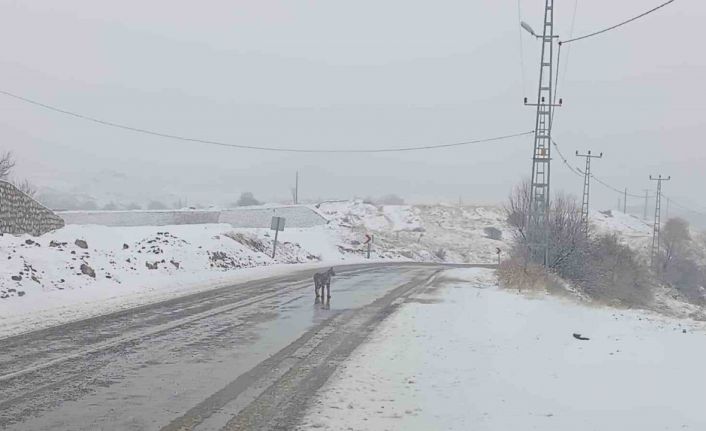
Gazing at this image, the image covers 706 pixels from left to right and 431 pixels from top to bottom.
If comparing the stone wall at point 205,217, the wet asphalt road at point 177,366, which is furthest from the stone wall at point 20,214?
the stone wall at point 205,217

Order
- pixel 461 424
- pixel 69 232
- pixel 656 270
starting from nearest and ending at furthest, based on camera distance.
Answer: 1. pixel 461 424
2. pixel 69 232
3. pixel 656 270

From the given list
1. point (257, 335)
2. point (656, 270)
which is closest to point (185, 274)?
point (257, 335)

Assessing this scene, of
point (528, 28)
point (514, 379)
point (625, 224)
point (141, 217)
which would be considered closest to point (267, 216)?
point (141, 217)

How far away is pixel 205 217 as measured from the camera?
65188 mm

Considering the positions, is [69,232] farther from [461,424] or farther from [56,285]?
[461,424]

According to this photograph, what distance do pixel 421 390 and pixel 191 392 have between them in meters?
2.54

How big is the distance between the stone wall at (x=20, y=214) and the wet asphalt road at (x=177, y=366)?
8017 millimetres

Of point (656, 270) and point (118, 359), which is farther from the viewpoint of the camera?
point (656, 270)

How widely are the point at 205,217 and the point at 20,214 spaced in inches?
1761

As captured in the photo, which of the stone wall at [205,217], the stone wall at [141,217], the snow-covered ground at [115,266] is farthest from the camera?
the stone wall at [205,217]

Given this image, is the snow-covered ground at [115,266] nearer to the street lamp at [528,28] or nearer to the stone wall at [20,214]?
the stone wall at [20,214]

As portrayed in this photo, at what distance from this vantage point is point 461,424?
604 cm

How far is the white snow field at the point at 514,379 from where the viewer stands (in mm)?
6199

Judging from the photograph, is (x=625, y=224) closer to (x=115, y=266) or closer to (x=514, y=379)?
(x=115, y=266)
